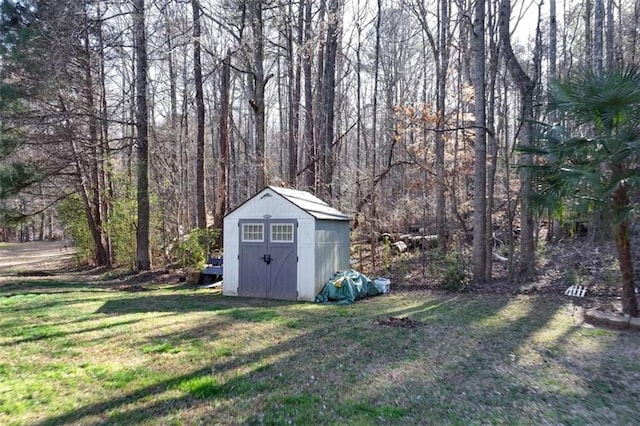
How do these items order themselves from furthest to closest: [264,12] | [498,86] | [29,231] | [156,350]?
[29,231]
[498,86]
[264,12]
[156,350]

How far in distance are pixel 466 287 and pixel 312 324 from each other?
4.43m

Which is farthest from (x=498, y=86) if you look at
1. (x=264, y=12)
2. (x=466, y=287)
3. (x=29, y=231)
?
(x=29, y=231)

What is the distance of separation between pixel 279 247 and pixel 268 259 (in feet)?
1.20

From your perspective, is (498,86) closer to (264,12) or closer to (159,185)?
(264,12)

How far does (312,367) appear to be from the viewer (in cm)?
422

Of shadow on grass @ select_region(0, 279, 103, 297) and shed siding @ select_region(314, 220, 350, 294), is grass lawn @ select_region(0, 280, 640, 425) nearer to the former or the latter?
shed siding @ select_region(314, 220, 350, 294)

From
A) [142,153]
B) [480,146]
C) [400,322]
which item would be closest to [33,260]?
[142,153]

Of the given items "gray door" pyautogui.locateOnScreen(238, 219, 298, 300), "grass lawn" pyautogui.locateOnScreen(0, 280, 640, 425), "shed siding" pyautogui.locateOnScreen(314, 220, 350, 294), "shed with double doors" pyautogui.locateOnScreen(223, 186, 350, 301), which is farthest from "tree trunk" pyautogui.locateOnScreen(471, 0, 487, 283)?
"gray door" pyautogui.locateOnScreen(238, 219, 298, 300)

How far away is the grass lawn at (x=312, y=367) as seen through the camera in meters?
3.19

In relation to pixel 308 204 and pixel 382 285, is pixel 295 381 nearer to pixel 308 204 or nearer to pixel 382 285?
pixel 308 204

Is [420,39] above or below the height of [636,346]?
above

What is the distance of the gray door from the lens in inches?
342

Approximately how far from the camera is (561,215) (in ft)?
21.2

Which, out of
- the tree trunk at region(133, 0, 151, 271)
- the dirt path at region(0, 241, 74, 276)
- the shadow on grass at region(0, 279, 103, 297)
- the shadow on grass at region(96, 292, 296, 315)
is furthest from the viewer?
the dirt path at region(0, 241, 74, 276)
